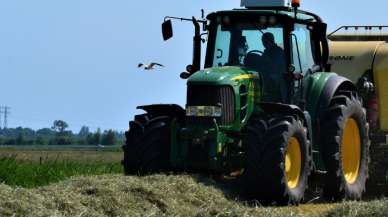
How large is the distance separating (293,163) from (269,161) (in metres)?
0.80

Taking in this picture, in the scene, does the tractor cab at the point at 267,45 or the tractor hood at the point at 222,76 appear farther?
the tractor cab at the point at 267,45

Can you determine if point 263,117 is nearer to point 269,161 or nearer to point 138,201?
point 269,161

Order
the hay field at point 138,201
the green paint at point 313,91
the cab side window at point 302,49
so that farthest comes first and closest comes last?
the green paint at point 313,91 < the cab side window at point 302,49 < the hay field at point 138,201

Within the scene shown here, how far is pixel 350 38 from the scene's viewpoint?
1659 cm

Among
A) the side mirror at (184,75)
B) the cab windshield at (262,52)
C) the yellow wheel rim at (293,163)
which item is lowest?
the yellow wheel rim at (293,163)

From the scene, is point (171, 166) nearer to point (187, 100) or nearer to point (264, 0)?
point (187, 100)

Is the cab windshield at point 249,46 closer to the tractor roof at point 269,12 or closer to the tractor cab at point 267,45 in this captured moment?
the tractor cab at point 267,45

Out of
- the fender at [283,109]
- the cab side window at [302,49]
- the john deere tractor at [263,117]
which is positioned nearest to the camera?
the john deere tractor at [263,117]

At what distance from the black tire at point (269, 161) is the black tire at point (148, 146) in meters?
1.28

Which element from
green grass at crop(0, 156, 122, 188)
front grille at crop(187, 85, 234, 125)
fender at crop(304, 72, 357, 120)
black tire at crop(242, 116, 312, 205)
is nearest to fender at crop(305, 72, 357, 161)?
fender at crop(304, 72, 357, 120)

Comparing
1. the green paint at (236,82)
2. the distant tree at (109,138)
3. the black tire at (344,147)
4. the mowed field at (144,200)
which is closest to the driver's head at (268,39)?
the green paint at (236,82)

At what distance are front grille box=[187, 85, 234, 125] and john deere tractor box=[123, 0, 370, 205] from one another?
0.01 m

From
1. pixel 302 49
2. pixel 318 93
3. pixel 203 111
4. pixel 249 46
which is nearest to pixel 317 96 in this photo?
pixel 318 93

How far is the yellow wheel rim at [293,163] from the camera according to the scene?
11859mm
